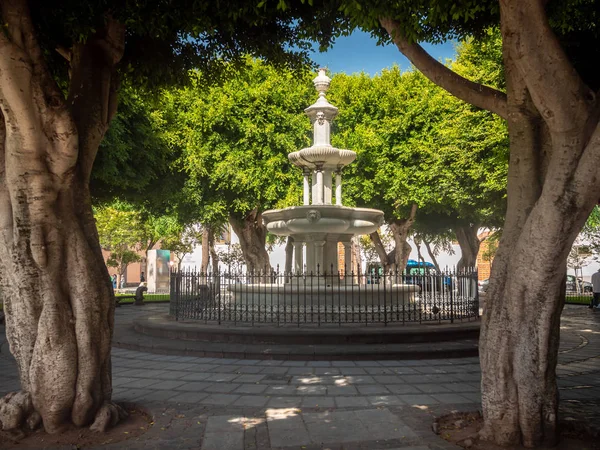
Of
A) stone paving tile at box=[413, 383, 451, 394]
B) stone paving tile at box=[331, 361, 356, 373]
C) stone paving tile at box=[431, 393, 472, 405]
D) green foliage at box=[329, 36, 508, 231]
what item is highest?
green foliage at box=[329, 36, 508, 231]

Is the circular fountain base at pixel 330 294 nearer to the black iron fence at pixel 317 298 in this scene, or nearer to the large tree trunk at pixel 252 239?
the black iron fence at pixel 317 298

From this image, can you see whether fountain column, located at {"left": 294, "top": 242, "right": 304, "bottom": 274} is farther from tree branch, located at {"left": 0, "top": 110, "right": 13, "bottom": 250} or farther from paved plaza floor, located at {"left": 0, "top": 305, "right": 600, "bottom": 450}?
tree branch, located at {"left": 0, "top": 110, "right": 13, "bottom": 250}

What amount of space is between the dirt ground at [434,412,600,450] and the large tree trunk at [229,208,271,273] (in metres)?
21.5

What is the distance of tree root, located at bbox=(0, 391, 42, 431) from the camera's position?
15.7 ft

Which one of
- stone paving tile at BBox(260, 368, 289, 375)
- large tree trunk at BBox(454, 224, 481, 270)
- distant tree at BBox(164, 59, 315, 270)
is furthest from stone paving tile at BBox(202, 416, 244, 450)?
large tree trunk at BBox(454, 224, 481, 270)

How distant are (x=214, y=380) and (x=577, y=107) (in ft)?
19.3

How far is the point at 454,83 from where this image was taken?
5.50 meters

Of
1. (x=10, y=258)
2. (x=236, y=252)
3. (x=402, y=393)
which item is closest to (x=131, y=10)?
(x=10, y=258)

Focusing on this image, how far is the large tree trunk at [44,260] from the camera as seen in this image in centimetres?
477

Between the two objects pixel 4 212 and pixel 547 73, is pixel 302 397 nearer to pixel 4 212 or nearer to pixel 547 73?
pixel 4 212

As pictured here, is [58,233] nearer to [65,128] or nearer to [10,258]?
[10,258]

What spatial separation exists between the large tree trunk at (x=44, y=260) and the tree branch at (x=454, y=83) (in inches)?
151

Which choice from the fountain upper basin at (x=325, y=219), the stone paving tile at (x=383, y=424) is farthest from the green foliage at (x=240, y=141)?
the stone paving tile at (x=383, y=424)

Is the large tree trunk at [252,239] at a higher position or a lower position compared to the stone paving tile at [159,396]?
higher
